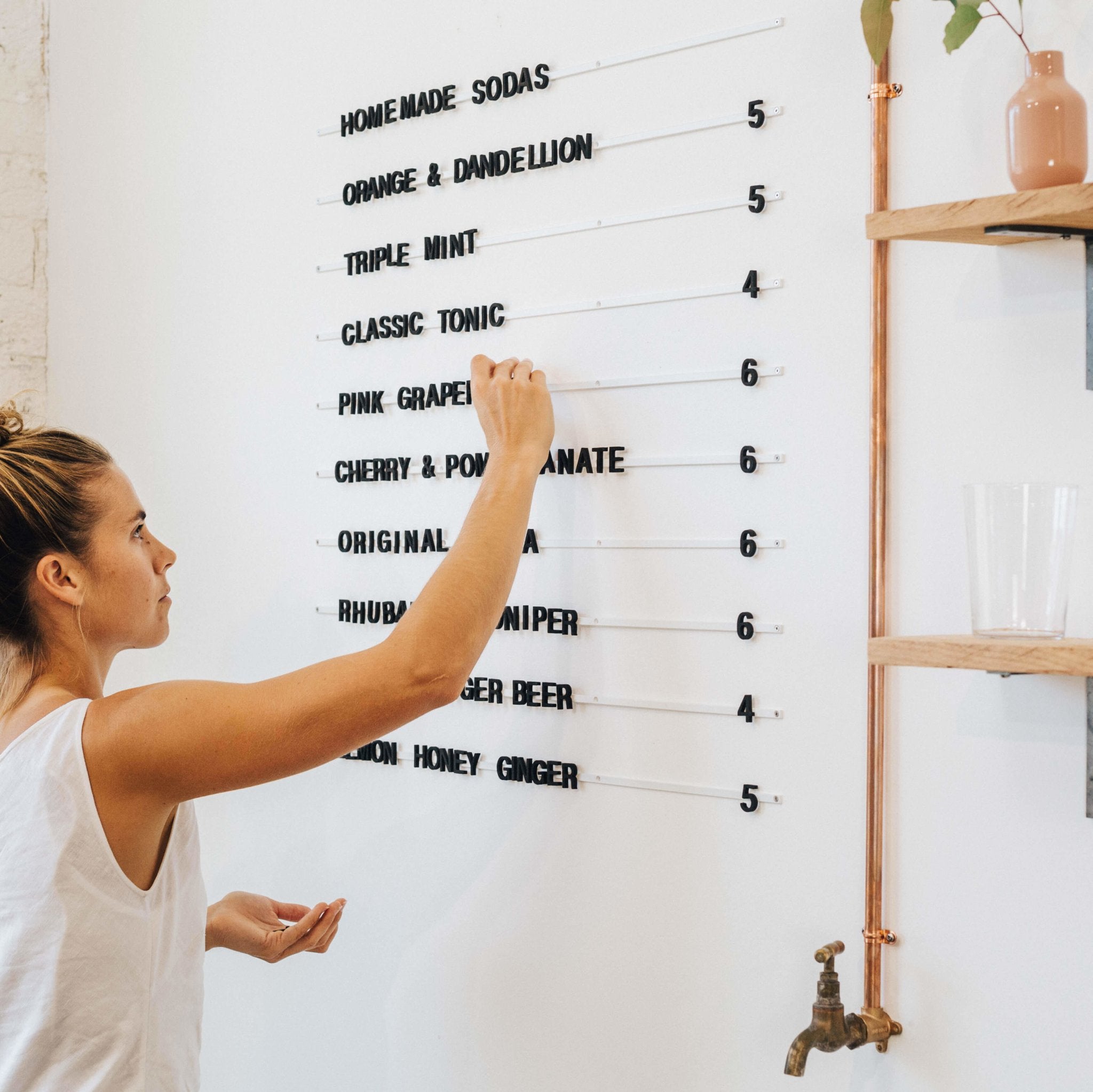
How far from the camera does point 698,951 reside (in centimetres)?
122

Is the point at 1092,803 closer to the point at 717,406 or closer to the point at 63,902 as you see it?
the point at 717,406

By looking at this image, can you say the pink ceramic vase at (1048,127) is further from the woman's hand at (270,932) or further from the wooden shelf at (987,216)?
the woman's hand at (270,932)

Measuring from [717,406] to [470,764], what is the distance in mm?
531

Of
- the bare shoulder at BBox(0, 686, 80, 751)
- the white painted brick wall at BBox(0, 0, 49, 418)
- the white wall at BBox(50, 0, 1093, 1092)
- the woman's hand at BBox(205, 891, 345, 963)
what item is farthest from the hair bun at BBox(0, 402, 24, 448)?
the white painted brick wall at BBox(0, 0, 49, 418)

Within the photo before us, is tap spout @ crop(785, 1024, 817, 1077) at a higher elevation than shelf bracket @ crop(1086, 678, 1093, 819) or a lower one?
lower

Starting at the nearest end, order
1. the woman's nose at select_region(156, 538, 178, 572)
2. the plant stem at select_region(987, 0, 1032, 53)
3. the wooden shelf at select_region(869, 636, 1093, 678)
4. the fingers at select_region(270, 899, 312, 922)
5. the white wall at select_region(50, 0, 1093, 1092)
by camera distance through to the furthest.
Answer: the wooden shelf at select_region(869, 636, 1093, 678) → the plant stem at select_region(987, 0, 1032, 53) → the white wall at select_region(50, 0, 1093, 1092) → the woman's nose at select_region(156, 538, 178, 572) → the fingers at select_region(270, 899, 312, 922)

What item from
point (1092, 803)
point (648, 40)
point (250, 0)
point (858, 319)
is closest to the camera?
point (1092, 803)

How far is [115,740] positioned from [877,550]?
2.38ft

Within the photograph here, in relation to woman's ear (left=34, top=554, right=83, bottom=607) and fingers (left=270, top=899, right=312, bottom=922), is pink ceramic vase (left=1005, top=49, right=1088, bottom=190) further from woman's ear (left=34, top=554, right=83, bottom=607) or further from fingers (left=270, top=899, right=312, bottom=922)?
fingers (left=270, top=899, right=312, bottom=922)

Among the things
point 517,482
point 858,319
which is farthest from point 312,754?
point 858,319

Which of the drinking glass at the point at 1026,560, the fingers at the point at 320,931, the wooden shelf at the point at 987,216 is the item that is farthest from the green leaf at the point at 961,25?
the fingers at the point at 320,931

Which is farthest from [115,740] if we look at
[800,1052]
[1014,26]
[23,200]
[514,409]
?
[23,200]

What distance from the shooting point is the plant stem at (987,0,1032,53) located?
96 cm

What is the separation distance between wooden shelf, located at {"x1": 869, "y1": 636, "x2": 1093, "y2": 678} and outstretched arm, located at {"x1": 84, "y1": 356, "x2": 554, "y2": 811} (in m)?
0.38
